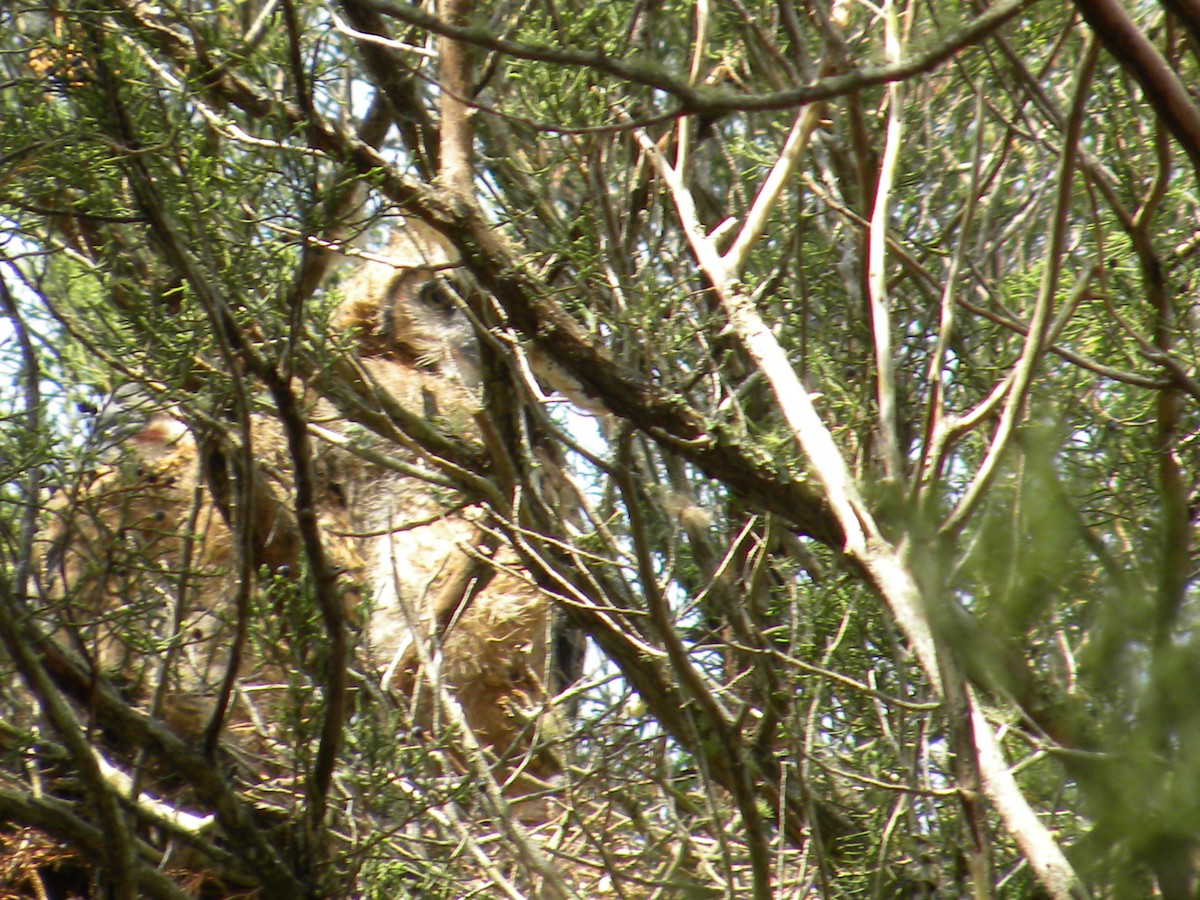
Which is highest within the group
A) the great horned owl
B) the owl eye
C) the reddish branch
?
the owl eye

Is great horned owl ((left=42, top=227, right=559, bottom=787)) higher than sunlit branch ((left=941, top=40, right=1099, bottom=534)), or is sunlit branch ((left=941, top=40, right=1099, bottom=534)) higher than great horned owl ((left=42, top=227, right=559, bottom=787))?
great horned owl ((left=42, top=227, right=559, bottom=787))

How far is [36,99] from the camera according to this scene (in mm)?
2139

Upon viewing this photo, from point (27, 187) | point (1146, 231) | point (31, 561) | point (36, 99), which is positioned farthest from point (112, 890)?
point (1146, 231)

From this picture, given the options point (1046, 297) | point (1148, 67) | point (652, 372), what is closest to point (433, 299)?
point (652, 372)

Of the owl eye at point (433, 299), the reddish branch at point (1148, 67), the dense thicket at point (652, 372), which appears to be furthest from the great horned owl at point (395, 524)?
the reddish branch at point (1148, 67)

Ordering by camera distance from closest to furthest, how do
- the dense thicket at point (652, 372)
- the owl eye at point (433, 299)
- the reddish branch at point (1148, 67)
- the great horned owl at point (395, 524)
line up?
the reddish branch at point (1148, 67), the dense thicket at point (652, 372), the great horned owl at point (395, 524), the owl eye at point (433, 299)

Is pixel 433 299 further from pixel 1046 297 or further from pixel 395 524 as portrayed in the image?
pixel 1046 297

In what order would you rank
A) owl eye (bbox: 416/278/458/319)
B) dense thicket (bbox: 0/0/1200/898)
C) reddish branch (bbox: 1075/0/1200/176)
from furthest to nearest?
owl eye (bbox: 416/278/458/319), dense thicket (bbox: 0/0/1200/898), reddish branch (bbox: 1075/0/1200/176)

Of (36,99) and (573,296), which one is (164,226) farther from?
(573,296)

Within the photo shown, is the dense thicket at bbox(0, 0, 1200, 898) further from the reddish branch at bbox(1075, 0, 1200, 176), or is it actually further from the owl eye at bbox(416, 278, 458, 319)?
the owl eye at bbox(416, 278, 458, 319)

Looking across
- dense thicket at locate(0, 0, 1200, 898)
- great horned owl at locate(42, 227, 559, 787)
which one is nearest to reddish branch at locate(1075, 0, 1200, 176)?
dense thicket at locate(0, 0, 1200, 898)

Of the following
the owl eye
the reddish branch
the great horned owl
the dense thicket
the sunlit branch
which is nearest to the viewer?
the reddish branch

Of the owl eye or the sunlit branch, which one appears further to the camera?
the owl eye

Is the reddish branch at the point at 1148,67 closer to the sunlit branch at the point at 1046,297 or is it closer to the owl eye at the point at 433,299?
the sunlit branch at the point at 1046,297
